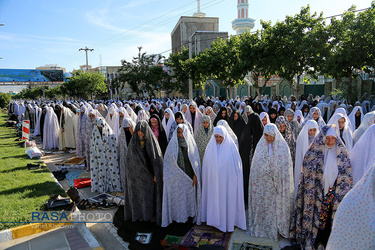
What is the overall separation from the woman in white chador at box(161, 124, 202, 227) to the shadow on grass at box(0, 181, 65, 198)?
2499mm

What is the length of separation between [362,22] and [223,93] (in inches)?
806

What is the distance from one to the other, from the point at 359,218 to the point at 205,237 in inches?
92.4

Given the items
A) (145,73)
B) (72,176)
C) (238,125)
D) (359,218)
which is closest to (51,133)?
(72,176)

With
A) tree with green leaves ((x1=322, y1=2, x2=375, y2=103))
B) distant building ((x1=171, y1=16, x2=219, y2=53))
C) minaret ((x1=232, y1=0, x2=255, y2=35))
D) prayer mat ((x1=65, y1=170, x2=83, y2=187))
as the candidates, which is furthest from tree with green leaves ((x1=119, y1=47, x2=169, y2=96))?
minaret ((x1=232, y1=0, x2=255, y2=35))

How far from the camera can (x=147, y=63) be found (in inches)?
1330

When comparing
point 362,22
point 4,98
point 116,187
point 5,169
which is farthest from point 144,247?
point 4,98

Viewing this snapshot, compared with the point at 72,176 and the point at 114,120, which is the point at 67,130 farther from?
the point at 72,176

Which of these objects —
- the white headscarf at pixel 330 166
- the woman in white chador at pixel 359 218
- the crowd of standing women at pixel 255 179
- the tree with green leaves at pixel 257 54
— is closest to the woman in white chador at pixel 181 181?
the crowd of standing women at pixel 255 179

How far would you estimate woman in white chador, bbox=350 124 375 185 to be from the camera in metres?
3.23

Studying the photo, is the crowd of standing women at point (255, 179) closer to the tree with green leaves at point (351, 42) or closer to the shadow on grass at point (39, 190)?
the shadow on grass at point (39, 190)

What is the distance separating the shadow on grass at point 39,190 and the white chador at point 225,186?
3178 mm

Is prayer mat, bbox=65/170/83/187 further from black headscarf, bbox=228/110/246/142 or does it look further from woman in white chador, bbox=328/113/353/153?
woman in white chador, bbox=328/113/353/153

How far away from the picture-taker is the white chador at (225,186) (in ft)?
12.4

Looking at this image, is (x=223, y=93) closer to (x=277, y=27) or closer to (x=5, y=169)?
(x=277, y=27)
